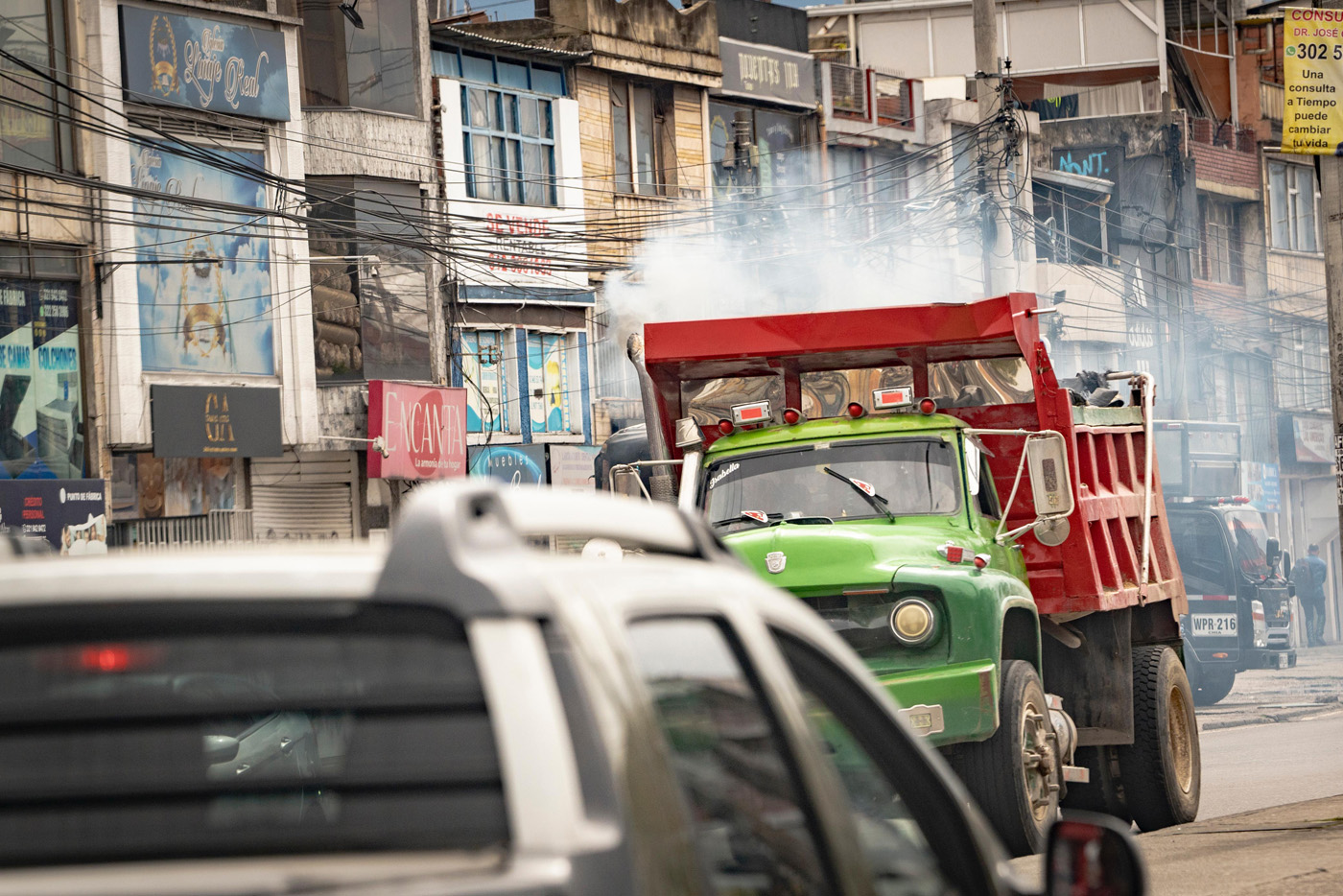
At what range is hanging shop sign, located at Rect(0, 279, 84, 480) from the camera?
24.1 meters

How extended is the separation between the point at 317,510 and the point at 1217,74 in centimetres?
3357

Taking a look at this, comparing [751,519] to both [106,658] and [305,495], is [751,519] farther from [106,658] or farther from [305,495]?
[305,495]

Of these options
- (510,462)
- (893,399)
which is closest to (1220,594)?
(510,462)

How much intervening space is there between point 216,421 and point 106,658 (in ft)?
82.0

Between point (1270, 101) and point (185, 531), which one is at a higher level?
point (1270, 101)

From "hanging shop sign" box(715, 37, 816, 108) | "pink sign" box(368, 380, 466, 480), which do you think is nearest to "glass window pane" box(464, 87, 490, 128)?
"pink sign" box(368, 380, 466, 480)

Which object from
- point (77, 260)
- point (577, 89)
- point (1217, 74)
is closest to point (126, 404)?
point (77, 260)

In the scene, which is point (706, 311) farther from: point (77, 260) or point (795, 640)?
point (795, 640)

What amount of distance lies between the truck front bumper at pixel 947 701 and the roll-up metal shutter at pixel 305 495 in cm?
1998

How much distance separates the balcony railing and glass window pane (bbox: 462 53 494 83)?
27.5 meters

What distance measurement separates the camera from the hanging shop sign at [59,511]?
23531 millimetres

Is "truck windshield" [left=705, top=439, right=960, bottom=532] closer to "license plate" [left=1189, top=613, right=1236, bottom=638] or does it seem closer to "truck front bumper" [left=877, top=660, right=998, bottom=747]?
"truck front bumper" [left=877, top=660, right=998, bottom=747]

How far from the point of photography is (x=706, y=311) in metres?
35.1

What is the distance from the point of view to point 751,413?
440 inches
